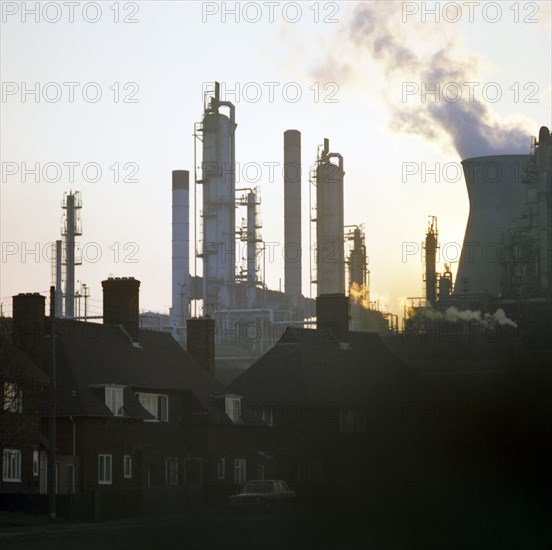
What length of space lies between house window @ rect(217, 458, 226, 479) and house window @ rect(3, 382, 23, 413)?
14613mm

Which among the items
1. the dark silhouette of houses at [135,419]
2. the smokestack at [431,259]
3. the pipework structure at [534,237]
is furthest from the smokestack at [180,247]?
the dark silhouette of houses at [135,419]

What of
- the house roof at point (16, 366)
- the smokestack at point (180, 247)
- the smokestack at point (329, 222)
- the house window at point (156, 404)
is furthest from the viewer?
the smokestack at point (329, 222)

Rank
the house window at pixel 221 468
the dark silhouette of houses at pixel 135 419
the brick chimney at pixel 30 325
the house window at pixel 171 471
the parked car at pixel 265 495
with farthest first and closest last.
Result: the house window at pixel 221 468
the house window at pixel 171 471
the brick chimney at pixel 30 325
the dark silhouette of houses at pixel 135 419
the parked car at pixel 265 495

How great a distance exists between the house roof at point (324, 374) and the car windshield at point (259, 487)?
13.4m

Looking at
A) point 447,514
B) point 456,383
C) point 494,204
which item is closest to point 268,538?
point 447,514

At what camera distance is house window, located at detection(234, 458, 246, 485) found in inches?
2837

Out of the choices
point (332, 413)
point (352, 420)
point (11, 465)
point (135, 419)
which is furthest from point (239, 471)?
point (11, 465)

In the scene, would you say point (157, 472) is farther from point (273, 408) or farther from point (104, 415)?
point (273, 408)

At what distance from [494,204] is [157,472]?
61.3 metres

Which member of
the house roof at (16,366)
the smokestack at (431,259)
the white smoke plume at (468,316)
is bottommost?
the house roof at (16,366)

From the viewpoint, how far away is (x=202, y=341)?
77062mm

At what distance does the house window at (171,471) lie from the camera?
222ft

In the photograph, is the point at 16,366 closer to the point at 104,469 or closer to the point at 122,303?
the point at 104,469

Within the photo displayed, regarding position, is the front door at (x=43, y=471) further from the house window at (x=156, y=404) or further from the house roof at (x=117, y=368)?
the house window at (x=156, y=404)
